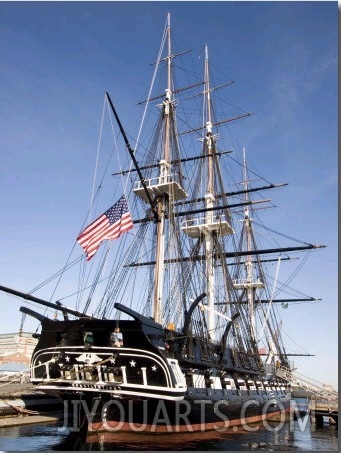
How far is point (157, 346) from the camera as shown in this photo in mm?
16766

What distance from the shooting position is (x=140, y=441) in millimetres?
16734

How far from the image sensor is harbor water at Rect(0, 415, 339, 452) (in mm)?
16141

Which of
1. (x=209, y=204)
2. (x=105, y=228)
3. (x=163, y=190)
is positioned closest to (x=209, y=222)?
(x=209, y=204)

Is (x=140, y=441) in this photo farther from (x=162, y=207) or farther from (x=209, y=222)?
(x=209, y=222)

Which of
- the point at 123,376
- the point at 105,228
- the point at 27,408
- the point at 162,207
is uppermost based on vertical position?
the point at 162,207

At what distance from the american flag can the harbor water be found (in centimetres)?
791

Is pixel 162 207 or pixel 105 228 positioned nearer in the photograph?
pixel 105 228

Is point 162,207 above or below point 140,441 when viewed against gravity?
above

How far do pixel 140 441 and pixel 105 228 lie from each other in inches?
367

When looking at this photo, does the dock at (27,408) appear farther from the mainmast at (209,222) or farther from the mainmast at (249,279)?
the mainmast at (249,279)

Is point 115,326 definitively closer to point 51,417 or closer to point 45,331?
point 45,331

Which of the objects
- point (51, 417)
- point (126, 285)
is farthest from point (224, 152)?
point (51, 417)

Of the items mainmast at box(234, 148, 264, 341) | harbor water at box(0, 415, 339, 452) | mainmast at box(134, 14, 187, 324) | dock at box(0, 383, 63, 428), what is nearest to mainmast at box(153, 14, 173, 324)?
mainmast at box(134, 14, 187, 324)

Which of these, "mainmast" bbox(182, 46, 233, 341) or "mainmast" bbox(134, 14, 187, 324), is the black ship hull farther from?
"mainmast" bbox(182, 46, 233, 341)
